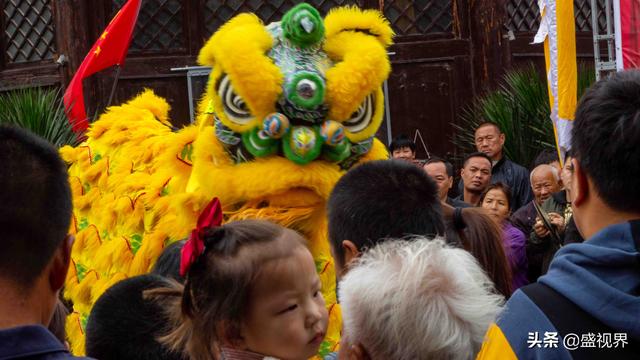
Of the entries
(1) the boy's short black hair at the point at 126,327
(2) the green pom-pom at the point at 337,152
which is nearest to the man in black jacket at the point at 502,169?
(2) the green pom-pom at the point at 337,152

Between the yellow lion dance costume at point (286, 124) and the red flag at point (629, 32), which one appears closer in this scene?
the yellow lion dance costume at point (286, 124)

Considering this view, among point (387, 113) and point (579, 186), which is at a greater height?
point (579, 186)

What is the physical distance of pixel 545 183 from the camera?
670 centimetres

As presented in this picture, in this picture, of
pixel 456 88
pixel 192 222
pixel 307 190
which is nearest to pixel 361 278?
pixel 307 190

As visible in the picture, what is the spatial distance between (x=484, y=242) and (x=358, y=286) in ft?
4.26

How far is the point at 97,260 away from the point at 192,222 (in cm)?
70

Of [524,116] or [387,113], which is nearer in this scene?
[524,116]

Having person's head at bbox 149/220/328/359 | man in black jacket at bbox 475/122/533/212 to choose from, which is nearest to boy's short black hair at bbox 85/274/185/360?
person's head at bbox 149/220/328/359

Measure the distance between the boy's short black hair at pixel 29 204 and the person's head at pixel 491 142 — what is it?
6307 millimetres

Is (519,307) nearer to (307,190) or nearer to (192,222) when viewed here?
(307,190)

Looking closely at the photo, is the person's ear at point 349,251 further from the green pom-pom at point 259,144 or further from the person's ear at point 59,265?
the person's ear at point 59,265

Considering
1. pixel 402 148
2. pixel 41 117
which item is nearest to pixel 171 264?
pixel 402 148

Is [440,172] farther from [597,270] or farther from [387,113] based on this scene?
[597,270]

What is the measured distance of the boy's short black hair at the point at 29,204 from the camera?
70.6 inches
